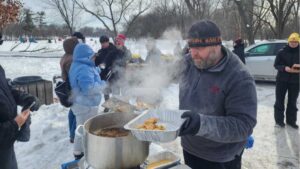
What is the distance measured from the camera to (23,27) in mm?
54688

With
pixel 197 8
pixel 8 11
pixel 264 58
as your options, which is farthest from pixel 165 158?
pixel 197 8

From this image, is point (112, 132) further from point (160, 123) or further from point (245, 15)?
point (245, 15)

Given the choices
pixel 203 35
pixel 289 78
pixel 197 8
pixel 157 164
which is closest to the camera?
pixel 203 35

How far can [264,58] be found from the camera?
1051 centimetres

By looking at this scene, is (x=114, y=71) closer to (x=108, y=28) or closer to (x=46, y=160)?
(x=46, y=160)

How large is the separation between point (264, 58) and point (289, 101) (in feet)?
16.8

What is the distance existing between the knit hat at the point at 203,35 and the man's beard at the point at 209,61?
91mm

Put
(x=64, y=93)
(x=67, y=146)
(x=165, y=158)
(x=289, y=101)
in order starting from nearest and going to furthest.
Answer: (x=165, y=158), (x=64, y=93), (x=67, y=146), (x=289, y=101)

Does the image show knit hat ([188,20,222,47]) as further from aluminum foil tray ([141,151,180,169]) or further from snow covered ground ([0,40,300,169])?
snow covered ground ([0,40,300,169])

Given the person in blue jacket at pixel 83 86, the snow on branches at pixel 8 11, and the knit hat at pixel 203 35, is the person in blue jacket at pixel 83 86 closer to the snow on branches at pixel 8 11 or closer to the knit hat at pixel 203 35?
the knit hat at pixel 203 35

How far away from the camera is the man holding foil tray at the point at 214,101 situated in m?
1.83

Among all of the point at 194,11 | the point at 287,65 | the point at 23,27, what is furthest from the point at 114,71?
the point at 23,27

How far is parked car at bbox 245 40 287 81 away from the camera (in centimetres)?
1033

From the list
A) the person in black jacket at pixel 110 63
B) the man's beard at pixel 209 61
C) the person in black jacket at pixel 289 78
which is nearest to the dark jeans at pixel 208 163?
the man's beard at pixel 209 61
